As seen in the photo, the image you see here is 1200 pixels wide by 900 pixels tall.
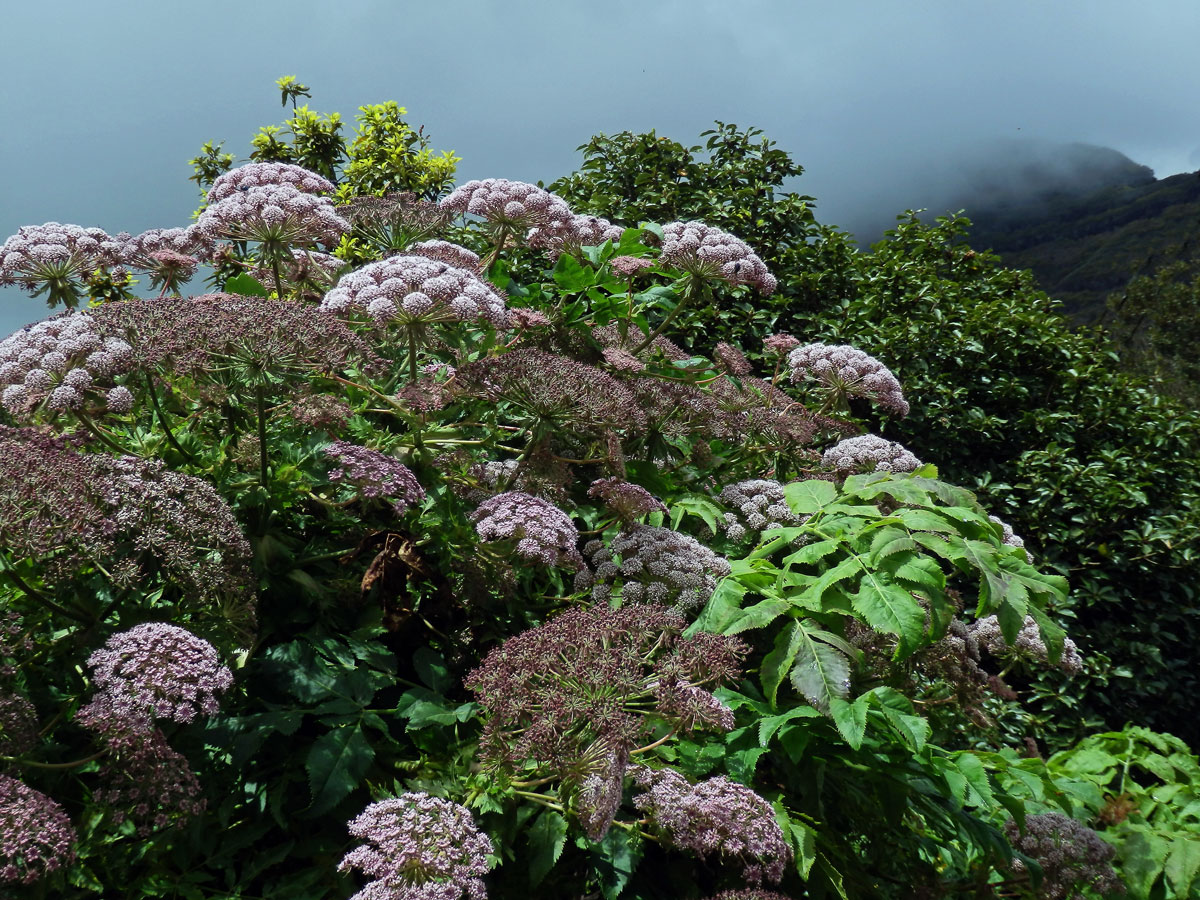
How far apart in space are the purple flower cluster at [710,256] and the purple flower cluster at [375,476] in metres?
1.94

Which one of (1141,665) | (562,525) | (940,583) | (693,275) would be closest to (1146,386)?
(1141,665)

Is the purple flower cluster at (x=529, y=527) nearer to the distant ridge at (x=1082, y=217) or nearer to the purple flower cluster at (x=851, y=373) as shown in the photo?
the purple flower cluster at (x=851, y=373)

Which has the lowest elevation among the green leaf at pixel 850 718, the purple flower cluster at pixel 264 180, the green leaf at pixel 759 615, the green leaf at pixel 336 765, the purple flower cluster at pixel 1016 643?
the purple flower cluster at pixel 1016 643

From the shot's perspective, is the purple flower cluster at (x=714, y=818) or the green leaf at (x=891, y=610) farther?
the green leaf at (x=891, y=610)

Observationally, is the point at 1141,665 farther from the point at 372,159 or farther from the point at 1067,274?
the point at 1067,274

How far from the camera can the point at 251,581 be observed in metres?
2.39

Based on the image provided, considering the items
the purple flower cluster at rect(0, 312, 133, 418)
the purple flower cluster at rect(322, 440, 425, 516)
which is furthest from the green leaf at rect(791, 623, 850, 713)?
the purple flower cluster at rect(0, 312, 133, 418)

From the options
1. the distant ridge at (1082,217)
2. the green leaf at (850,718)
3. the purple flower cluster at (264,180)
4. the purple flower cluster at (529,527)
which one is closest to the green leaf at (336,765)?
the purple flower cluster at (529,527)

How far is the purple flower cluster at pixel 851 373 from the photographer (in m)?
4.50

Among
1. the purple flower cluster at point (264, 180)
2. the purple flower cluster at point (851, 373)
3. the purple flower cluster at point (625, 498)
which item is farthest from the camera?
the purple flower cluster at point (851, 373)

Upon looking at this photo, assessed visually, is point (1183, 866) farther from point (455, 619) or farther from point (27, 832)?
point (27, 832)

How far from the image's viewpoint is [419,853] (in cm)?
202

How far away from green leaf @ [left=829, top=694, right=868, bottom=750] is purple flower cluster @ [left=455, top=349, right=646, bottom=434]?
3.69 feet

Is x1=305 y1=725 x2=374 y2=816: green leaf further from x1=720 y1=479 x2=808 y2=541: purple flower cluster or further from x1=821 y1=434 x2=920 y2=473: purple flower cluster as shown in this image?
x1=821 y1=434 x2=920 y2=473: purple flower cluster
